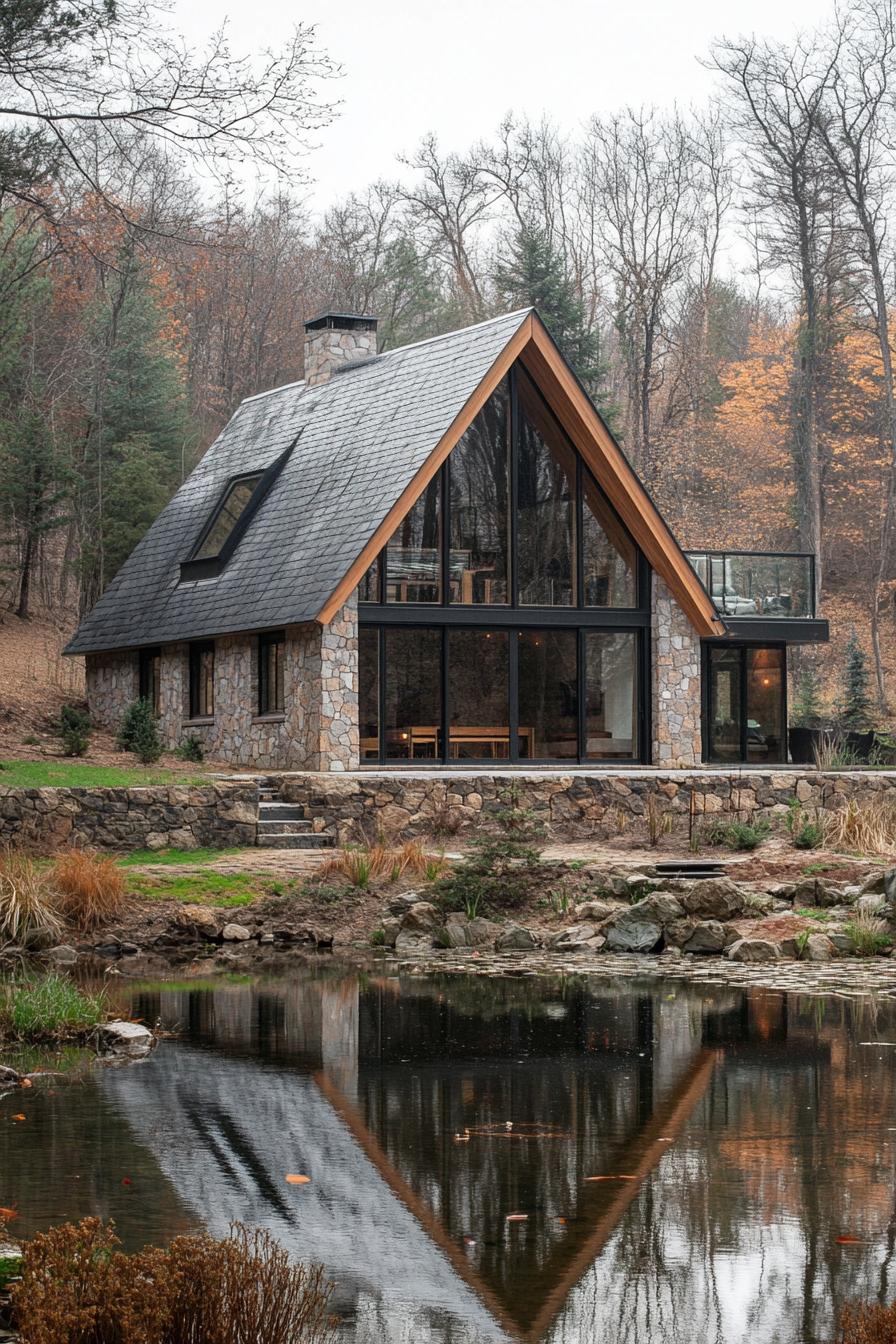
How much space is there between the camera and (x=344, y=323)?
97.3 feet

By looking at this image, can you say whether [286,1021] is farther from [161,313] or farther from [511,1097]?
[161,313]

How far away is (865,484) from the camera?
4425cm

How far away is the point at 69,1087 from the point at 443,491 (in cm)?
1594

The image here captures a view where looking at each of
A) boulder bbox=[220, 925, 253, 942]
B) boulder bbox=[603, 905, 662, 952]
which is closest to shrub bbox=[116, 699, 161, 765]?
boulder bbox=[220, 925, 253, 942]

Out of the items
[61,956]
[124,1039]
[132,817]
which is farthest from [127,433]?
[124,1039]

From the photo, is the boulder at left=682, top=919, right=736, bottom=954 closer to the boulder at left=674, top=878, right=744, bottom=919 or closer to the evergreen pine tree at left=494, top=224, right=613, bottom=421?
the boulder at left=674, top=878, right=744, bottom=919

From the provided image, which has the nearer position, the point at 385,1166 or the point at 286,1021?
the point at 385,1166

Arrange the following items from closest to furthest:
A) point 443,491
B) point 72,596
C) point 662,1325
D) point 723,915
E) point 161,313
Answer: point 662,1325 < point 723,915 < point 443,491 < point 161,313 < point 72,596

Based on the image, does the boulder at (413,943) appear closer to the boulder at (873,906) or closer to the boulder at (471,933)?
the boulder at (471,933)

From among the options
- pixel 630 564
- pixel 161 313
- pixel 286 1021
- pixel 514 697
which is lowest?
pixel 286 1021

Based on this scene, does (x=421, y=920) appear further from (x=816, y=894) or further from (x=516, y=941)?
(x=816, y=894)

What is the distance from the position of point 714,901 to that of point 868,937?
1409 mm

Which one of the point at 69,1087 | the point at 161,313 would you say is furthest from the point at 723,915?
the point at 161,313

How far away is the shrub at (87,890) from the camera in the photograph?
47.9 feet
